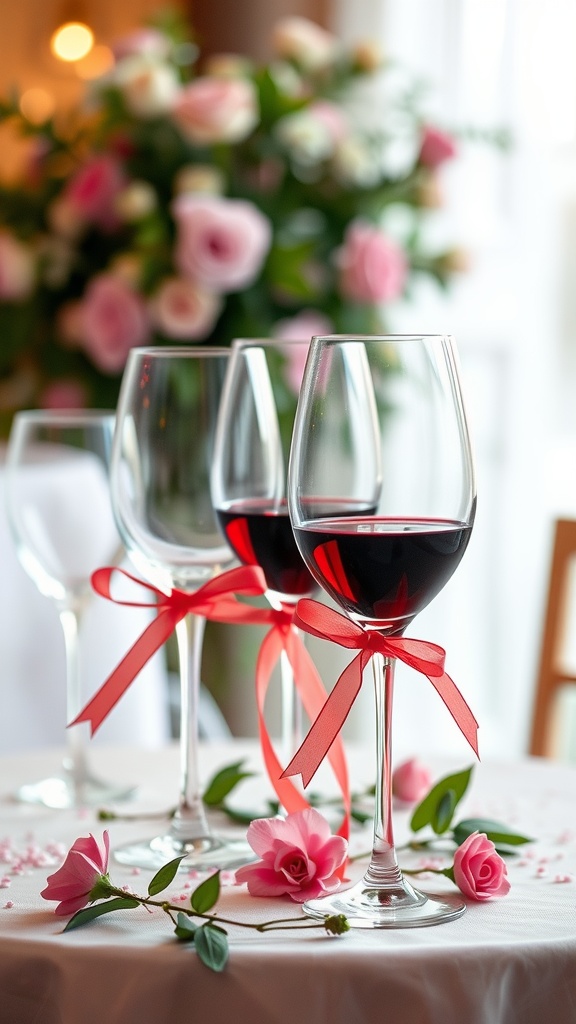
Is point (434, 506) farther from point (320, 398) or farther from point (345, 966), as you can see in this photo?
point (345, 966)

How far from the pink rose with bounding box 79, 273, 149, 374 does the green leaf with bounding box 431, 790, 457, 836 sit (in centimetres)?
159

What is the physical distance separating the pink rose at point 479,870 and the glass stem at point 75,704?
42 centimetres

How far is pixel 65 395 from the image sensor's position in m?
2.60

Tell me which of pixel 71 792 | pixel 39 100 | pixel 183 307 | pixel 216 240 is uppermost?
pixel 39 100

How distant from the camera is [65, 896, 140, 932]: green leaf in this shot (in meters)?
0.76

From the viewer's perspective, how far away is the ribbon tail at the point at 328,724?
795 millimetres

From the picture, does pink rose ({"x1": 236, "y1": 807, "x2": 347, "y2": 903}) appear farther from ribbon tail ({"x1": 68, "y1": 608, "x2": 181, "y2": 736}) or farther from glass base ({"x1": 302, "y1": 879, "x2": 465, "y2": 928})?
ribbon tail ({"x1": 68, "y1": 608, "x2": 181, "y2": 736})

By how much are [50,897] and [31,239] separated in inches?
78.6

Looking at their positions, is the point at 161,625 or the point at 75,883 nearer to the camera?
the point at 75,883

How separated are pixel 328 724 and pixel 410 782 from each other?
297 mm

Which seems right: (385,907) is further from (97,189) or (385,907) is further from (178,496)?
(97,189)

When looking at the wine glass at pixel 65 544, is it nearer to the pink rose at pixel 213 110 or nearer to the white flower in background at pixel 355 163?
the pink rose at pixel 213 110

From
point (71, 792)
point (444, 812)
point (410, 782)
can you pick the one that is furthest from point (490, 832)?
point (71, 792)

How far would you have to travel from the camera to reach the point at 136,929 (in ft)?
2.50
